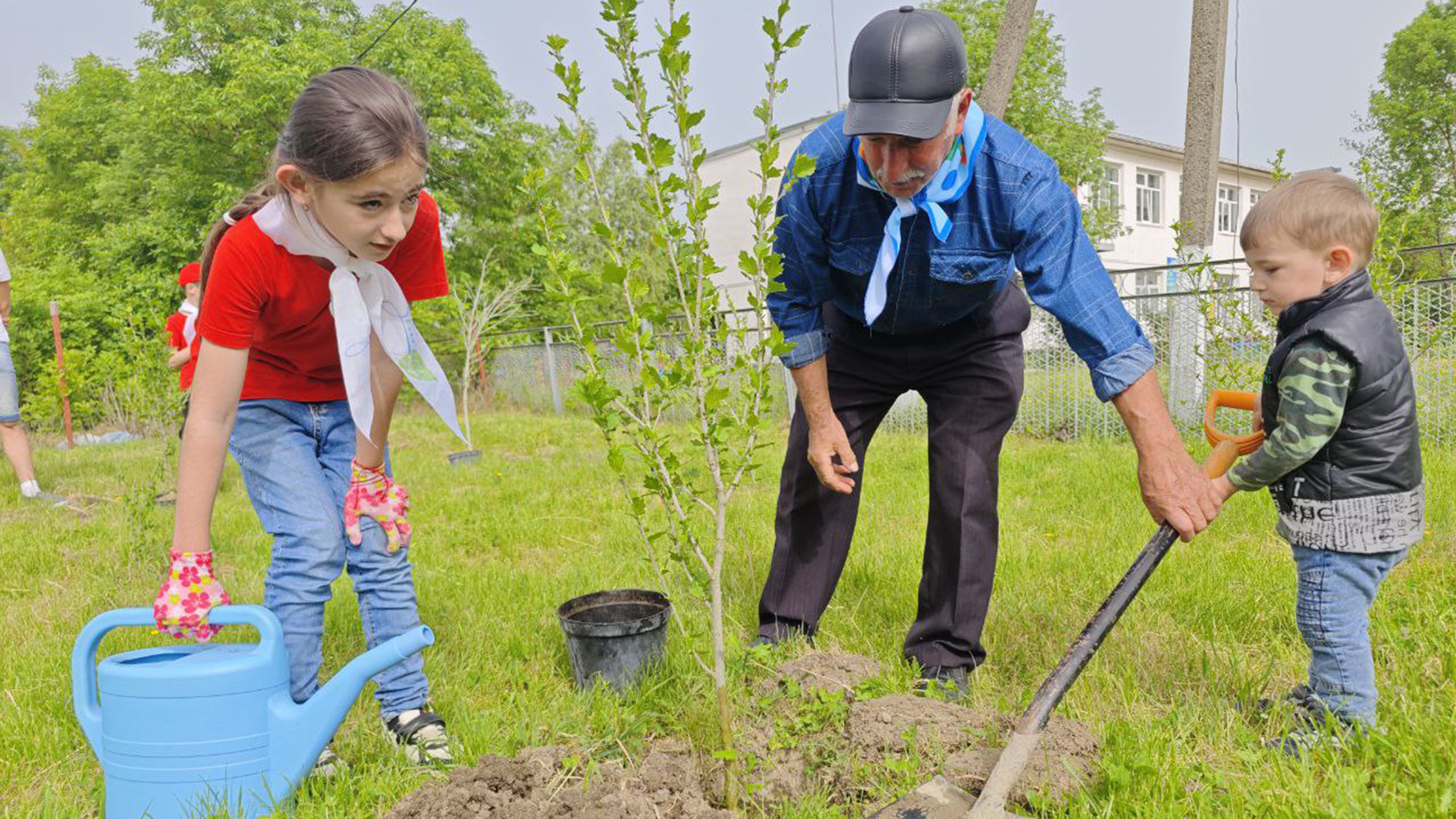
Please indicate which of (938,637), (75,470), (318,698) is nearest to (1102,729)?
(938,637)

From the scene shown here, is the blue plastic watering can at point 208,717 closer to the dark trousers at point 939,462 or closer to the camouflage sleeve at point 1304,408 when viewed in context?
the dark trousers at point 939,462

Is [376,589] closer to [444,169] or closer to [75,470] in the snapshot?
[75,470]

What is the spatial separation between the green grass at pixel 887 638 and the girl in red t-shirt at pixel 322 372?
38 centimetres

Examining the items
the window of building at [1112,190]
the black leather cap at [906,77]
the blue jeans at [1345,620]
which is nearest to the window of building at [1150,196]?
the window of building at [1112,190]

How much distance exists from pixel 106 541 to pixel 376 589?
3.13 metres

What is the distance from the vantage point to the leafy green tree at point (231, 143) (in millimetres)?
16906

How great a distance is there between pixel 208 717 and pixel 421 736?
1.83ft

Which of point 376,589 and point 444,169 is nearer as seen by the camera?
point 376,589

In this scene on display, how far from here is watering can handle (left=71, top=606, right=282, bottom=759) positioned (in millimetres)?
1882

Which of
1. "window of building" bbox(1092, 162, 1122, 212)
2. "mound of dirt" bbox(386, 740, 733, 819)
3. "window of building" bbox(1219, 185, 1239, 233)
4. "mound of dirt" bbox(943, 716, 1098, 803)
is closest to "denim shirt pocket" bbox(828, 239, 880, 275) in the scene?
"mound of dirt" bbox(943, 716, 1098, 803)

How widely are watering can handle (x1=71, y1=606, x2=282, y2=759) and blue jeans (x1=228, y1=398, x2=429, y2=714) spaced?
229mm

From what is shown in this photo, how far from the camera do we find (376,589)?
2.35 meters

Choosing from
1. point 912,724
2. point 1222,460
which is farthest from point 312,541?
point 1222,460

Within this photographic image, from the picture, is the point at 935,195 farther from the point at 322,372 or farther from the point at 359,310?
the point at 322,372
